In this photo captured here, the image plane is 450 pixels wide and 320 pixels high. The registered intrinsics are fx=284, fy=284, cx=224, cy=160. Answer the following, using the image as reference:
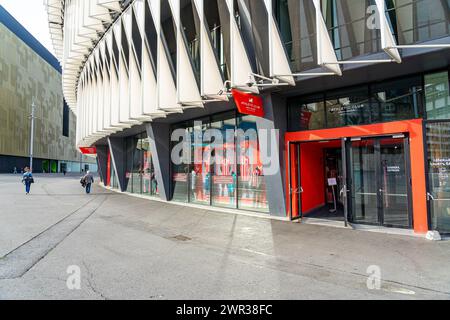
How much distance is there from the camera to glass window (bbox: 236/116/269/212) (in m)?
11.6

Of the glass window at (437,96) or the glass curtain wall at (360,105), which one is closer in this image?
the glass window at (437,96)

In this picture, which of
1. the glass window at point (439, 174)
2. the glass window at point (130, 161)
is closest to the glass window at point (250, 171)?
the glass window at point (439, 174)

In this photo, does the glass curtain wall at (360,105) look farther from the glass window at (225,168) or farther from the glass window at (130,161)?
the glass window at (130,161)

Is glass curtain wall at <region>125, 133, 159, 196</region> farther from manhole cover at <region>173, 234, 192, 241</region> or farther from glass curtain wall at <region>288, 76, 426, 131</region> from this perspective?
glass curtain wall at <region>288, 76, 426, 131</region>

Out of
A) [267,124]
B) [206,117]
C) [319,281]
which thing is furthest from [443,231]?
[206,117]

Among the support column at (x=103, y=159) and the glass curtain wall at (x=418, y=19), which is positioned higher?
the glass curtain wall at (x=418, y=19)

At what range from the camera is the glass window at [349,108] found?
9.09 metres

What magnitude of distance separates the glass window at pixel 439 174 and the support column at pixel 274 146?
14.4ft

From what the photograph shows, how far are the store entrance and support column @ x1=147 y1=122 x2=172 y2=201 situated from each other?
7.92 m

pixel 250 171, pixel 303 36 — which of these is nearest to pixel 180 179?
pixel 250 171

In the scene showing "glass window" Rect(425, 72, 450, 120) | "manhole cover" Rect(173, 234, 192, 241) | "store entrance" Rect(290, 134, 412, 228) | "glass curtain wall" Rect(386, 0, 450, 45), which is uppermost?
"glass curtain wall" Rect(386, 0, 450, 45)

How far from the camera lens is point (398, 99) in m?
8.52

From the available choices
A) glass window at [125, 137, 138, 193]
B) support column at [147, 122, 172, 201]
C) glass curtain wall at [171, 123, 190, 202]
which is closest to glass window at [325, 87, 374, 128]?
glass curtain wall at [171, 123, 190, 202]

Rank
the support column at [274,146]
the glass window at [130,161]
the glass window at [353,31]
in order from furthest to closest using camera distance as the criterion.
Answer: the glass window at [130,161] → the support column at [274,146] → the glass window at [353,31]
